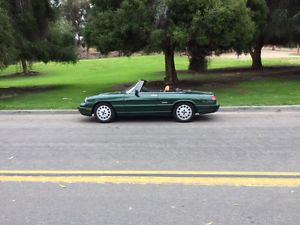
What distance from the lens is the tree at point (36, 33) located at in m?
21.7

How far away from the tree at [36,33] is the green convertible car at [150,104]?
9.17 metres

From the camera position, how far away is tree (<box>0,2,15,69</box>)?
1834cm

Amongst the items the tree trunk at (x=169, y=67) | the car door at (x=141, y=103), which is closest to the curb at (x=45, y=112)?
the car door at (x=141, y=103)

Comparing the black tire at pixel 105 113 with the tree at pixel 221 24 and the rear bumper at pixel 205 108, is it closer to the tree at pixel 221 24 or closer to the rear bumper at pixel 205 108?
the rear bumper at pixel 205 108

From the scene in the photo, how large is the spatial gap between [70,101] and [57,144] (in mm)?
7640

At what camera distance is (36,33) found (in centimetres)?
2292

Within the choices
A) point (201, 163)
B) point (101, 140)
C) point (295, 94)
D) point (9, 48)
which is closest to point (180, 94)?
point (101, 140)

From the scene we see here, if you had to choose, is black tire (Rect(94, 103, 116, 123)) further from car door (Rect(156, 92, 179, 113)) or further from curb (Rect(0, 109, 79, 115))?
curb (Rect(0, 109, 79, 115))

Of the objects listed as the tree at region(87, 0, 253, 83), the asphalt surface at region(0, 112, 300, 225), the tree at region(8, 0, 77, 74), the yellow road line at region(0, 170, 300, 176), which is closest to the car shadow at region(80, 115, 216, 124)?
the asphalt surface at region(0, 112, 300, 225)

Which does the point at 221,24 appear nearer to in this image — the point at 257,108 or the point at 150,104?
the point at 257,108

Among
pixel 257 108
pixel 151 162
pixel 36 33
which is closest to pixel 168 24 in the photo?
pixel 257 108

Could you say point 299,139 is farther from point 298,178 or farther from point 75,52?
point 75,52

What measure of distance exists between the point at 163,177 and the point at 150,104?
5.80 m

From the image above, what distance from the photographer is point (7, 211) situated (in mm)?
5426
